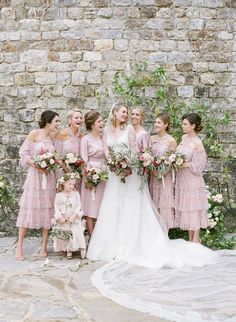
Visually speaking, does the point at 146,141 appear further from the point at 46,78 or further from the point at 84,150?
the point at 46,78

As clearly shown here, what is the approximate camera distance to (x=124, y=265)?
19.7 ft

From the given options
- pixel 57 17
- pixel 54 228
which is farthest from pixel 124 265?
pixel 57 17

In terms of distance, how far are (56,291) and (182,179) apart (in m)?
2.49

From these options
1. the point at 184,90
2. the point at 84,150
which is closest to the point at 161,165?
the point at 84,150

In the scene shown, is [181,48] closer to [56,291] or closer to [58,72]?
[58,72]

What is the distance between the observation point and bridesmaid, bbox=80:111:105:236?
676cm

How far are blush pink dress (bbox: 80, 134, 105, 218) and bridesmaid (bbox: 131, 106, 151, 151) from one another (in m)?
0.50

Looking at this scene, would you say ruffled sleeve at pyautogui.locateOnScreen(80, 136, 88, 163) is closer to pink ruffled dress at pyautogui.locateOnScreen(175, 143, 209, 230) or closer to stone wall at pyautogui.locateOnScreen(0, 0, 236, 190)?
pink ruffled dress at pyautogui.locateOnScreen(175, 143, 209, 230)

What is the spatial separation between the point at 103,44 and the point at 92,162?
7.57 ft

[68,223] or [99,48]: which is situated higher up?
[99,48]

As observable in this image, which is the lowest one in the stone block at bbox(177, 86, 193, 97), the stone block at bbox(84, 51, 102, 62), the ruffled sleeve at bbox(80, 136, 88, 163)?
the ruffled sleeve at bbox(80, 136, 88, 163)

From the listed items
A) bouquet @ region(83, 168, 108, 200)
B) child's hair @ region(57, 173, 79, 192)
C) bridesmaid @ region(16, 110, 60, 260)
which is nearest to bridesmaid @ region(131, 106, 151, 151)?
bouquet @ region(83, 168, 108, 200)

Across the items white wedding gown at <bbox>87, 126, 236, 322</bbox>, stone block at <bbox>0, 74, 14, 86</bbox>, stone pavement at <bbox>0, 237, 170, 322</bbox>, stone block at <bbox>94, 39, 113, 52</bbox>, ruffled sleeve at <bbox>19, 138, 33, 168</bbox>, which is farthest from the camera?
stone block at <bbox>0, 74, 14, 86</bbox>

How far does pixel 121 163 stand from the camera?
6461mm
